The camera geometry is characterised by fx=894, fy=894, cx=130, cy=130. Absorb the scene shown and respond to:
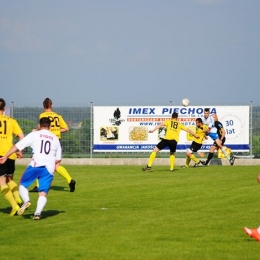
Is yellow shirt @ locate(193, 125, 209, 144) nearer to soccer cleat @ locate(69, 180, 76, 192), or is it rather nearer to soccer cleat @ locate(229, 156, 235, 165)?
soccer cleat @ locate(229, 156, 235, 165)

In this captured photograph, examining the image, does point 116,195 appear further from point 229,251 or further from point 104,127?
point 104,127

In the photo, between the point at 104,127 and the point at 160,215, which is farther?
the point at 104,127

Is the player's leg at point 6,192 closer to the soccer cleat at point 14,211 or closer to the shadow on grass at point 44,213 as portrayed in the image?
the soccer cleat at point 14,211

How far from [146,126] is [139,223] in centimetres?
2467

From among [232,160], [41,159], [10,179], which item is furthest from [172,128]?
[41,159]

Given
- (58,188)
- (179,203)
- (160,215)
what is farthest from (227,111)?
(160,215)

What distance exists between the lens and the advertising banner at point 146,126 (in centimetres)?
3866

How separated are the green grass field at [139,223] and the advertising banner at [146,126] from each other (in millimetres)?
14689

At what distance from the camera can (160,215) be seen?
51.8 ft

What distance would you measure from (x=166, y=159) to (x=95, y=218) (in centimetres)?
2328

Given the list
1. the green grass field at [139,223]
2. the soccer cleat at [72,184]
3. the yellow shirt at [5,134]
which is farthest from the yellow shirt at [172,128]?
the yellow shirt at [5,134]

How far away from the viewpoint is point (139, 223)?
14.5 metres

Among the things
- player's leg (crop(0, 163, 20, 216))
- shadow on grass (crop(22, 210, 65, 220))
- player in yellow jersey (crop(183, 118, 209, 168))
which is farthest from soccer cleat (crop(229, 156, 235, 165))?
player's leg (crop(0, 163, 20, 216))

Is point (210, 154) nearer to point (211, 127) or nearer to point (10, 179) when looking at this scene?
point (211, 127)
